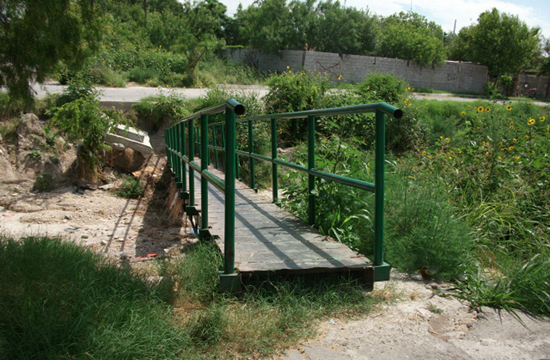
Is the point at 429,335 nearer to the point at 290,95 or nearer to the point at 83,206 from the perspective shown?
the point at 83,206

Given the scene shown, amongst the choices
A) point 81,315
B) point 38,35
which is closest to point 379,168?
point 81,315

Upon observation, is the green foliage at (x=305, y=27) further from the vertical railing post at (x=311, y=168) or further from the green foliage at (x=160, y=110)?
the vertical railing post at (x=311, y=168)

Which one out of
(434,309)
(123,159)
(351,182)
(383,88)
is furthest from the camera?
(383,88)

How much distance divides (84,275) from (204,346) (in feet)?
3.60

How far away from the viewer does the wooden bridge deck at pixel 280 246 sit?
2859 mm

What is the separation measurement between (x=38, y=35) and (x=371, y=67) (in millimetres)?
27388

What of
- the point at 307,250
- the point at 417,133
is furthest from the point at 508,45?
the point at 307,250

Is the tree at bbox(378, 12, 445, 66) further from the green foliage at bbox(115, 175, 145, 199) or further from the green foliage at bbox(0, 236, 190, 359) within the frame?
the green foliage at bbox(0, 236, 190, 359)

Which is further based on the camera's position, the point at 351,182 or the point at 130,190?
the point at 130,190

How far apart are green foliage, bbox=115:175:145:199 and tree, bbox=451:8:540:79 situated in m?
31.6

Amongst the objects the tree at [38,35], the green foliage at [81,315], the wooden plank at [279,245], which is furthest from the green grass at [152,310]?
the tree at [38,35]

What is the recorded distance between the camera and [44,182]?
8.86 m

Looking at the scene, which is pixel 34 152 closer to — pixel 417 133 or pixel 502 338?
pixel 417 133

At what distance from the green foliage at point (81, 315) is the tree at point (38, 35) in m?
2.55
